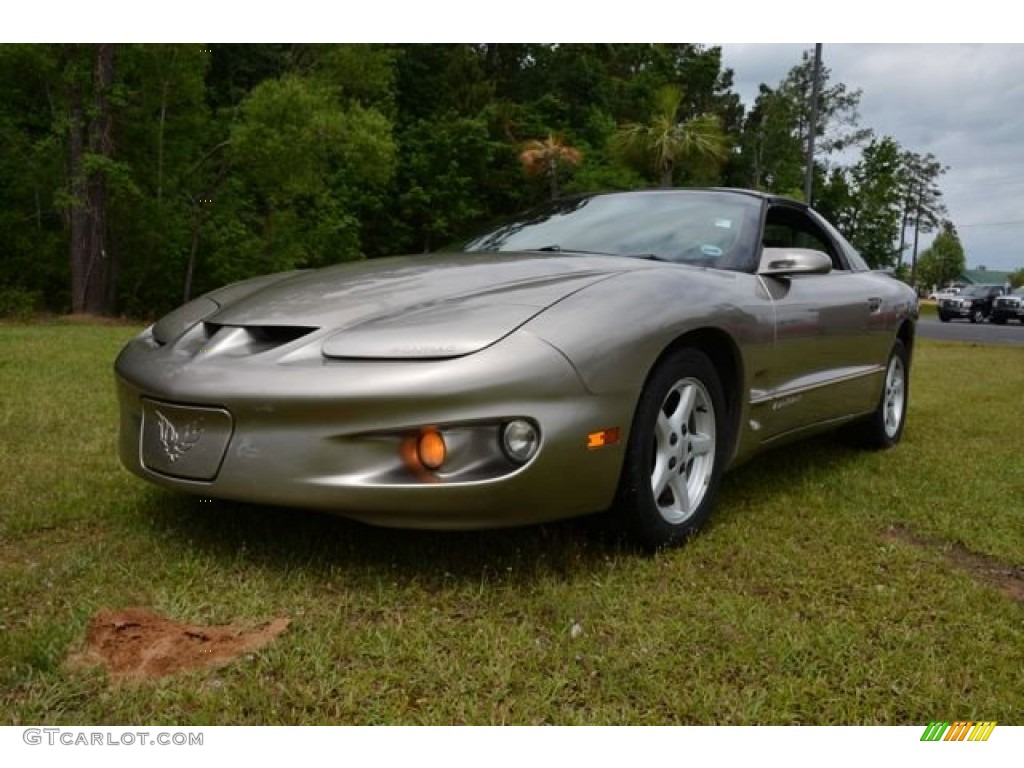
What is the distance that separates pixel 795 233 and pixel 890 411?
120 cm

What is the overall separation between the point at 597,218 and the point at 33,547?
2.33 m

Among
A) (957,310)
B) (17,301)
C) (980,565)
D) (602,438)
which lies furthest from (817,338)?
(957,310)

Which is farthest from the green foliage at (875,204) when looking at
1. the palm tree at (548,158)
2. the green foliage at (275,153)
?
the palm tree at (548,158)

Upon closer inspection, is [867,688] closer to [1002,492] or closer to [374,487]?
[374,487]

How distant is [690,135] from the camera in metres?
Answer: 23.0

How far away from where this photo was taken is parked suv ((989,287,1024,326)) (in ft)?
97.8

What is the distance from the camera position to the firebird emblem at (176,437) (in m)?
2.30

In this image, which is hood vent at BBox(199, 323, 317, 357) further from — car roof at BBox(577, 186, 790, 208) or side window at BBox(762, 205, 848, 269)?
side window at BBox(762, 205, 848, 269)

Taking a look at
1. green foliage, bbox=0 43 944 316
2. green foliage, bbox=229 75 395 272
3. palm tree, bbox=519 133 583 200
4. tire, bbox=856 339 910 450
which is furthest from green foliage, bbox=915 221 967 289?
tire, bbox=856 339 910 450

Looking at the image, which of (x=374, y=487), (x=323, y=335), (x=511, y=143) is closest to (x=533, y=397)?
(x=374, y=487)

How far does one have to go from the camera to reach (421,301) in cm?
247

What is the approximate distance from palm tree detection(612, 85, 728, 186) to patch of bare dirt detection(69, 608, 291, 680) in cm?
2263
